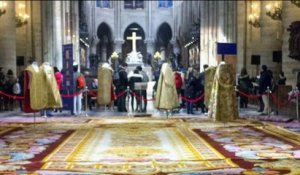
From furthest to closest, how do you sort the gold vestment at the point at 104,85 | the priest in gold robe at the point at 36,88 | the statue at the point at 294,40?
1. the gold vestment at the point at 104,85
2. the statue at the point at 294,40
3. the priest in gold robe at the point at 36,88

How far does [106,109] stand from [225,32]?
10731mm

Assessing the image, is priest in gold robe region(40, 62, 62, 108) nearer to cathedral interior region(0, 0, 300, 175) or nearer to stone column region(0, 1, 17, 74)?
cathedral interior region(0, 0, 300, 175)

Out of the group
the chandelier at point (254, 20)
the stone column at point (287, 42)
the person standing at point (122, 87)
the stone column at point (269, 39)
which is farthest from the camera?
the chandelier at point (254, 20)

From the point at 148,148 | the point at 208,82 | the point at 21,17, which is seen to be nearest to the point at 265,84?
the point at 208,82

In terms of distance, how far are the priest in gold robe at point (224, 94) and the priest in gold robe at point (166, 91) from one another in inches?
154

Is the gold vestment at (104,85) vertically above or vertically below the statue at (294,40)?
below

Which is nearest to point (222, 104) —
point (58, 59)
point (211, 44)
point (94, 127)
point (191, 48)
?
point (94, 127)

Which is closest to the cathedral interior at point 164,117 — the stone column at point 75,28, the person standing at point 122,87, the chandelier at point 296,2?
the chandelier at point 296,2

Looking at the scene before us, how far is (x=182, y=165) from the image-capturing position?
29.4 ft

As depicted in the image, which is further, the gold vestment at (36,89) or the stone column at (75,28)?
the stone column at (75,28)

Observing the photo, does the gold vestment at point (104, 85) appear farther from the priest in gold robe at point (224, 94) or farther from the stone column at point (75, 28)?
the stone column at point (75, 28)

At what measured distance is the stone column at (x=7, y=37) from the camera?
80.0 feet

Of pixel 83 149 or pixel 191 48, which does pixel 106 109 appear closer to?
pixel 83 149

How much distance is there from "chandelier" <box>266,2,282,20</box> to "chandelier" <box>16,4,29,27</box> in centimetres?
1075
